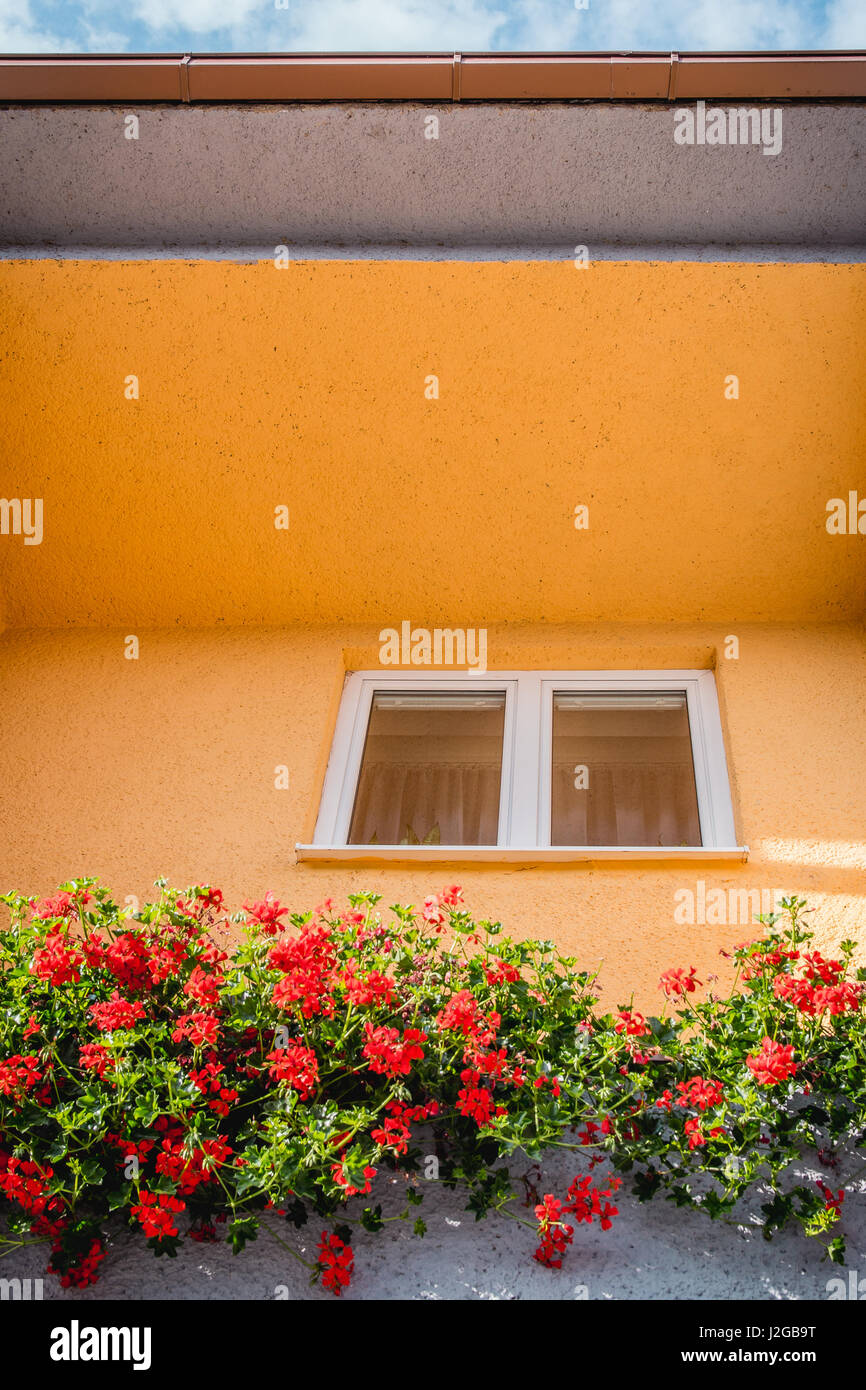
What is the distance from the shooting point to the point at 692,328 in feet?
13.3

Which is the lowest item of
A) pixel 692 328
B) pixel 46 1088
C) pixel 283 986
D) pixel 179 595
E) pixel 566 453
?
pixel 46 1088

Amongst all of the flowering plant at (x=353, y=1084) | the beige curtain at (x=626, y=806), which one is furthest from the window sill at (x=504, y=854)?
Answer: the flowering plant at (x=353, y=1084)

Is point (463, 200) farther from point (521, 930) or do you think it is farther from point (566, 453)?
point (521, 930)

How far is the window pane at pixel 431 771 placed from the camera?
3.90 meters

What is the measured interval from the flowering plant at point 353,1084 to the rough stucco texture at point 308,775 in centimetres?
68

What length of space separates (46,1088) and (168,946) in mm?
396

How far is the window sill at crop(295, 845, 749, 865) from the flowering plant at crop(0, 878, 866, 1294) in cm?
91

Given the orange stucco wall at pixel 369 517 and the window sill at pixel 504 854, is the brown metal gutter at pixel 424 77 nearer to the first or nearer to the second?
the orange stucco wall at pixel 369 517

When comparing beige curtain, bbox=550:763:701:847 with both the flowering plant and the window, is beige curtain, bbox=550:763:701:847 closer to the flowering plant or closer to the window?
the window

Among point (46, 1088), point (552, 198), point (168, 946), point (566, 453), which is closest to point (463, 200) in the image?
point (552, 198)

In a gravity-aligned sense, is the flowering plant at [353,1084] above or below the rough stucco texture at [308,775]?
below

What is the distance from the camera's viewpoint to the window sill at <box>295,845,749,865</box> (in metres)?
3.44

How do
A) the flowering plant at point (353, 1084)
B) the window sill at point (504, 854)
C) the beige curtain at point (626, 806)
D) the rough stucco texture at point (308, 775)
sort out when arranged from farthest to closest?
the beige curtain at point (626, 806) < the window sill at point (504, 854) < the rough stucco texture at point (308, 775) < the flowering plant at point (353, 1084)

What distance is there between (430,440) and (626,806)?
66.5 inches
